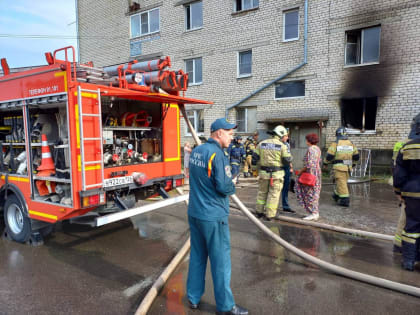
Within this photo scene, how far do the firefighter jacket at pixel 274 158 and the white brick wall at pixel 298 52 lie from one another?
6894 millimetres

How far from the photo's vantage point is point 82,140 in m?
3.87

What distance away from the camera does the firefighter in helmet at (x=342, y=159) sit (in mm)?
6716

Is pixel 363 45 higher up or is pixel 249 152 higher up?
pixel 363 45

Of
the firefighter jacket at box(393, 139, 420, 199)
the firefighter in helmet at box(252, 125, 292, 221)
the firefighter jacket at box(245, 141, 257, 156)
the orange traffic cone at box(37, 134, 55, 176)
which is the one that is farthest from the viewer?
the firefighter jacket at box(245, 141, 257, 156)

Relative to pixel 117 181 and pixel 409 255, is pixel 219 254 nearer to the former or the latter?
pixel 117 181

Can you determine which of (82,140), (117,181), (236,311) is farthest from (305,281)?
(82,140)

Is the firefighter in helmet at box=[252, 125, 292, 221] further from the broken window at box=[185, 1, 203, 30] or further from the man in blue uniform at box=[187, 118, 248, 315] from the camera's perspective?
the broken window at box=[185, 1, 203, 30]

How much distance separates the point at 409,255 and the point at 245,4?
13117 mm

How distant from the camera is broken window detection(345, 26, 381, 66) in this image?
11.2 meters

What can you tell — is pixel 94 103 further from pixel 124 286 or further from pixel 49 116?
pixel 124 286

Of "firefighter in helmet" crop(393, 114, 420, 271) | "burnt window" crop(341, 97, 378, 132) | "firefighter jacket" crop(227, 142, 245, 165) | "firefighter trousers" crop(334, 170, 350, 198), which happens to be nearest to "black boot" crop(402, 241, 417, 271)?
"firefighter in helmet" crop(393, 114, 420, 271)

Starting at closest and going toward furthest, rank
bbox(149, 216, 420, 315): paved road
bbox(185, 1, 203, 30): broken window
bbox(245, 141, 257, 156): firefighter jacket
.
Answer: bbox(149, 216, 420, 315): paved road, bbox(245, 141, 257, 156): firefighter jacket, bbox(185, 1, 203, 30): broken window

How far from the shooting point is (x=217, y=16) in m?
14.5

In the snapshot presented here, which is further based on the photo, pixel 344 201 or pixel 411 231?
pixel 344 201
